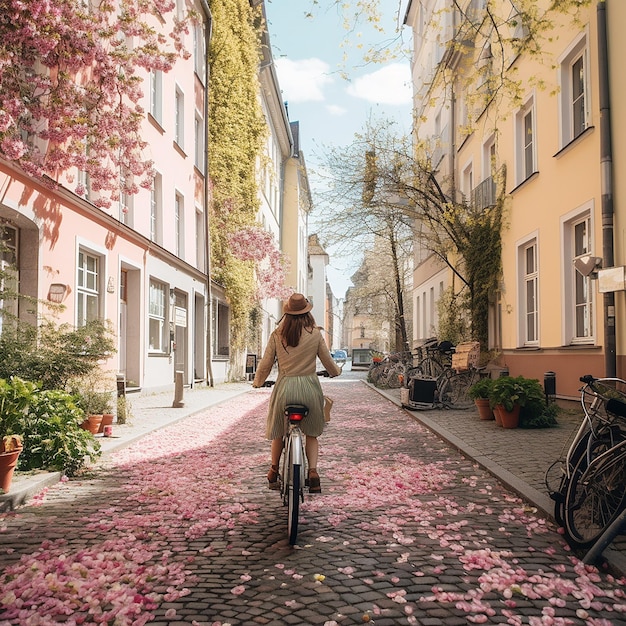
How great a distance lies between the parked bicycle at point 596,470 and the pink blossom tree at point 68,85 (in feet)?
25.3

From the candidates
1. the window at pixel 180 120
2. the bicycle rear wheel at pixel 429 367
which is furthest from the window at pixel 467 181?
the window at pixel 180 120

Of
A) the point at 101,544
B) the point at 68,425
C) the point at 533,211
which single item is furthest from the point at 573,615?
the point at 533,211

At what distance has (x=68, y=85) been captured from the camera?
10.2 m

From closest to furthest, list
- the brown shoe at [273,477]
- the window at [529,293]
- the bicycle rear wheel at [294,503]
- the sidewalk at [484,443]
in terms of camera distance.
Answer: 1. the bicycle rear wheel at [294,503]
2. the brown shoe at [273,477]
3. the sidewalk at [484,443]
4. the window at [529,293]

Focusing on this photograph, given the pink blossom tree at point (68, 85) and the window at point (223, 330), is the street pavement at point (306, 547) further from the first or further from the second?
the window at point (223, 330)

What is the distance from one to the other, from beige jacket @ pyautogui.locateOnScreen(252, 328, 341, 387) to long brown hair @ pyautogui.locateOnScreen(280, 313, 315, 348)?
0.11 ft

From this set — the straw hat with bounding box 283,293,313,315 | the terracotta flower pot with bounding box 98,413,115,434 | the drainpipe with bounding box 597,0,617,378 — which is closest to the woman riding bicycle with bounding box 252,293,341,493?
the straw hat with bounding box 283,293,313,315

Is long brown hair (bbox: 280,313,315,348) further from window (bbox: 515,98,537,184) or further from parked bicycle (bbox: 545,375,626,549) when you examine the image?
window (bbox: 515,98,537,184)

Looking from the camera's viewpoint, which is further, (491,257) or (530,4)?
(491,257)

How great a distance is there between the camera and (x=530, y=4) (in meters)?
7.65

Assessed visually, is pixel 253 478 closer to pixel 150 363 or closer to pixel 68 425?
pixel 68 425

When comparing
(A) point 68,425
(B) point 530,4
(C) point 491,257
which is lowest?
(A) point 68,425

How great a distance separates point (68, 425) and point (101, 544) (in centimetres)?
268

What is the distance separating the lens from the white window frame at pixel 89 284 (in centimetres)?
1383
